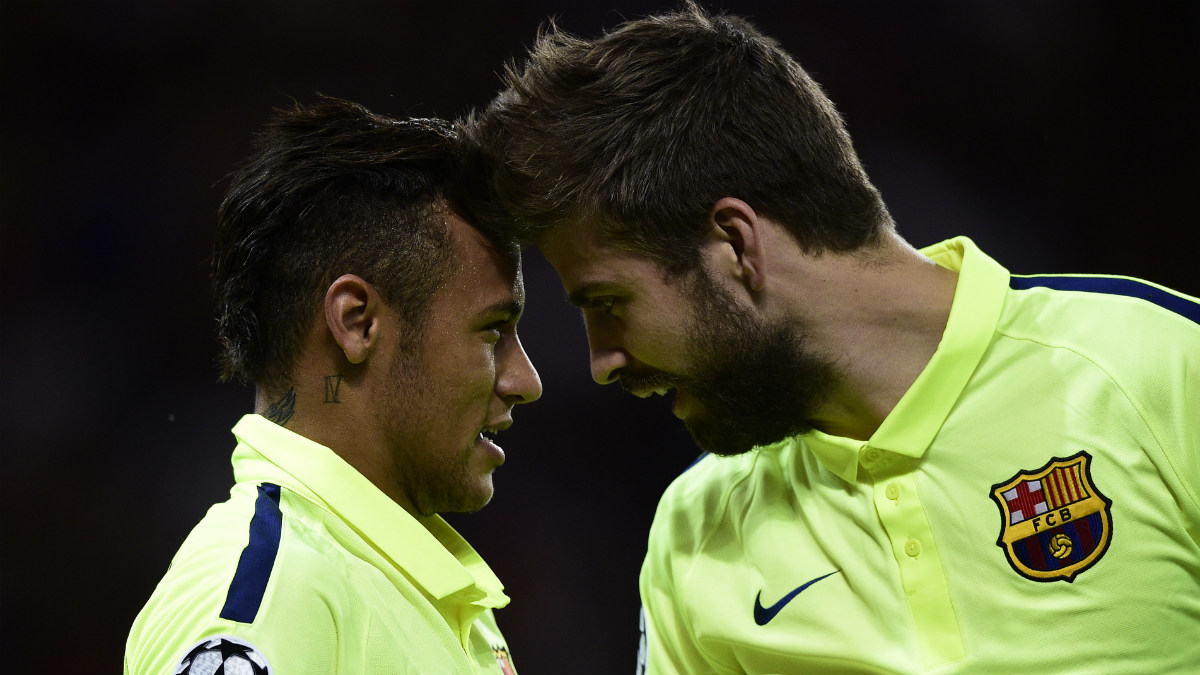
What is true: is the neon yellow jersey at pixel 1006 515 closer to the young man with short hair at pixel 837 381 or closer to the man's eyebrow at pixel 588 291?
the young man with short hair at pixel 837 381

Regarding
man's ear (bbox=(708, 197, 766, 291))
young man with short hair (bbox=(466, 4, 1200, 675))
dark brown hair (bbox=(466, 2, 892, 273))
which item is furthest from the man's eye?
man's ear (bbox=(708, 197, 766, 291))

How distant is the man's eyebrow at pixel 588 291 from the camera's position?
193cm

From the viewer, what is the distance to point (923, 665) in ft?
5.68

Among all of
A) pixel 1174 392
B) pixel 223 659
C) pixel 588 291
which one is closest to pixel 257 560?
pixel 223 659

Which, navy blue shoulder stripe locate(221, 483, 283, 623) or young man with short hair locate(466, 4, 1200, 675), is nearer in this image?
navy blue shoulder stripe locate(221, 483, 283, 623)

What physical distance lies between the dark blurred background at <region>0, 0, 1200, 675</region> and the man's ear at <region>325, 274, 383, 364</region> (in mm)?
1937

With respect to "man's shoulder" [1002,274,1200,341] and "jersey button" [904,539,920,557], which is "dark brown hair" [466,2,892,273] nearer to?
"man's shoulder" [1002,274,1200,341]

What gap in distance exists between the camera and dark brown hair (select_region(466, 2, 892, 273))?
1.92 meters

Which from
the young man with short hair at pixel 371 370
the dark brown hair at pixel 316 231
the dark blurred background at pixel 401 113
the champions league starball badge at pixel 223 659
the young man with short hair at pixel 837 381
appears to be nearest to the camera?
the champions league starball badge at pixel 223 659

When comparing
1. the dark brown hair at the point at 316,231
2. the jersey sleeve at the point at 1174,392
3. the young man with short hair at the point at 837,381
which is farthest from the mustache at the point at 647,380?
the jersey sleeve at the point at 1174,392

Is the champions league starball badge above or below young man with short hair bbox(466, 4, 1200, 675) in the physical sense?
below

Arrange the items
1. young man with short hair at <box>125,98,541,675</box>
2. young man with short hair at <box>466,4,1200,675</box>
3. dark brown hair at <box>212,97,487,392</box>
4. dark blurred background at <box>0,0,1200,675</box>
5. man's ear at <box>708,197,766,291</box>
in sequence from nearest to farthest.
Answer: young man with short hair at <box>125,98,541,675</box> → young man with short hair at <box>466,4,1200,675</box> → dark brown hair at <box>212,97,487,392</box> → man's ear at <box>708,197,766,291</box> → dark blurred background at <box>0,0,1200,675</box>

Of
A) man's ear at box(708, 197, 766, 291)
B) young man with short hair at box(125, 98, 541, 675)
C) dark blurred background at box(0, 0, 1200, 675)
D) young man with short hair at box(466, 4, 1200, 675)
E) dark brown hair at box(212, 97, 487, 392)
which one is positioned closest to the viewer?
young man with short hair at box(125, 98, 541, 675)

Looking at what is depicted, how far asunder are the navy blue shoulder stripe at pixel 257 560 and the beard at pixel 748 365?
0.78 m
